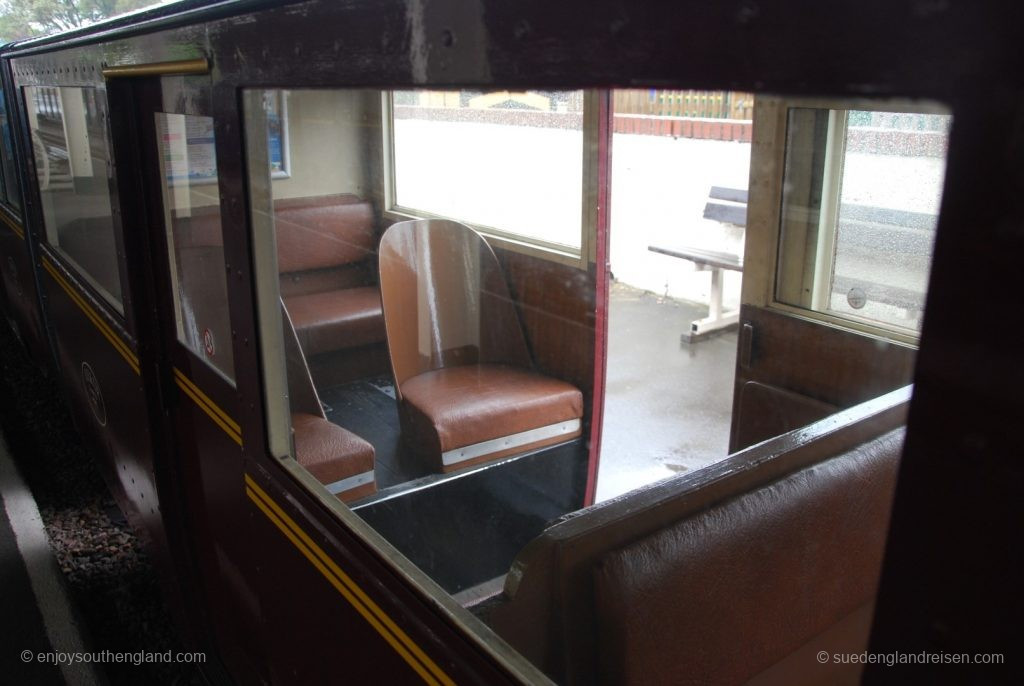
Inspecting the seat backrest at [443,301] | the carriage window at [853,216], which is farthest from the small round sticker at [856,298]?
the seat backrest at [443,301]

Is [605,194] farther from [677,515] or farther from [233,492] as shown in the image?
[677,515]

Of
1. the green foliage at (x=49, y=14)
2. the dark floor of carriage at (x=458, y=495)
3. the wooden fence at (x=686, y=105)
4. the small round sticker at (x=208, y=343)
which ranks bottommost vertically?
the dark floor of carriage at (x=458, y=495)

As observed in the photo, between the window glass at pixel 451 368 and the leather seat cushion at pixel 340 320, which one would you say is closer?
the window glass at pixel 451 368

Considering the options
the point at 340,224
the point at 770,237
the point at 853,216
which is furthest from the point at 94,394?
the point at 853,216

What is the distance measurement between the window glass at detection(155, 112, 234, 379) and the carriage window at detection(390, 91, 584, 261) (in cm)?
108

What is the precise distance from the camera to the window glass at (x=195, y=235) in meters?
2.12

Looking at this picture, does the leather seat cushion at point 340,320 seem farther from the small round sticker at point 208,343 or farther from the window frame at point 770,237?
the window frame at point 770,237

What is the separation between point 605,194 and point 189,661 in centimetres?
247

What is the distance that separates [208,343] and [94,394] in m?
2.02

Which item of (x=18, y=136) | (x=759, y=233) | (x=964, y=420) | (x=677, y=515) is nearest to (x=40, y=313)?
(x=18, y=136)

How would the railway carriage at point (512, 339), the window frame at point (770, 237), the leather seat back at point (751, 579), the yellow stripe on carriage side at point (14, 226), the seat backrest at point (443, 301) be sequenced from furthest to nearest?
the yellow stripe on carriage side at point (14, 226) < the seat backrest at point (443, 301) < the window frame at point (770, 237) < the leather seat back at point (751, 579) < the railway carriage at point (512, 339)

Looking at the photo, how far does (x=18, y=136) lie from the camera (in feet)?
16.0

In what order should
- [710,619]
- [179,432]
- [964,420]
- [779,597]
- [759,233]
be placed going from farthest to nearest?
[759,233]
[179,432]
[779,597]
[710,619]
[964,420]

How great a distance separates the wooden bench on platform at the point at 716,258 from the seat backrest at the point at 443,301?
2.66 feet
